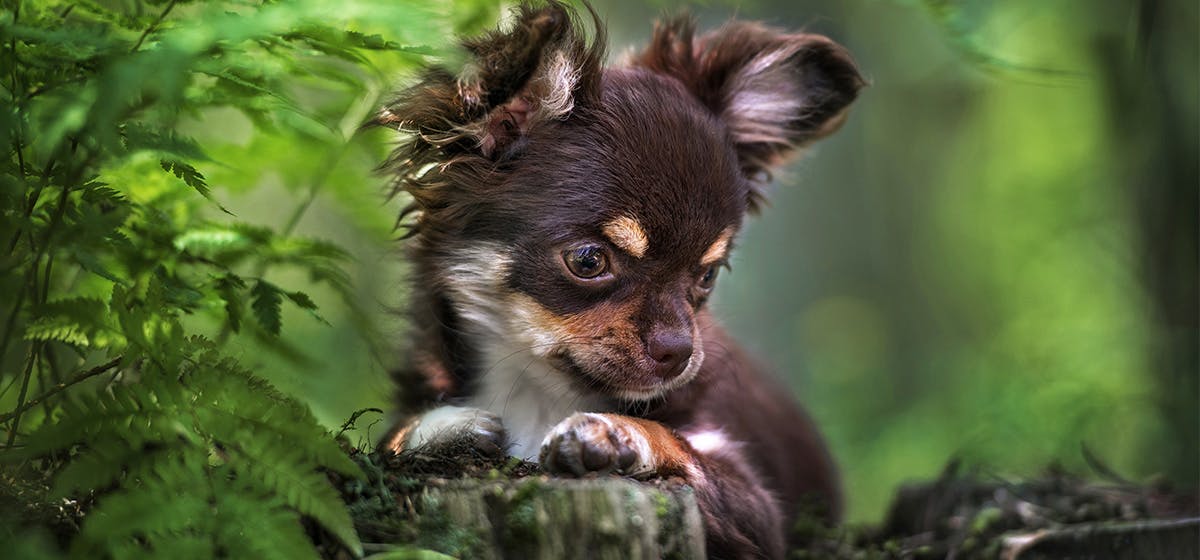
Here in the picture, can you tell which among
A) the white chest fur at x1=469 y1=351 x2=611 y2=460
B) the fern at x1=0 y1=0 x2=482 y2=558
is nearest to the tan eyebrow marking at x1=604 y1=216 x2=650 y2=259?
the white chest fur at x1=469 y1=351 x2=611 y2=460

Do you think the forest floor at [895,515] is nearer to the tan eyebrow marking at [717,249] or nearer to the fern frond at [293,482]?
the fern frond at [293,482]

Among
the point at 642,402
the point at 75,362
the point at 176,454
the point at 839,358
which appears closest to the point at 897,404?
the point at 839,358

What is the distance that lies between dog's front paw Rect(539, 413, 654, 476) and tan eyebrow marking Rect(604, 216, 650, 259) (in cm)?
66

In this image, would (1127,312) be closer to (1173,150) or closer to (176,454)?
(1173,150)

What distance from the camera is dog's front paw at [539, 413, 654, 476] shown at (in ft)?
10.9

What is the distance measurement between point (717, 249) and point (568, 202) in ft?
2.07

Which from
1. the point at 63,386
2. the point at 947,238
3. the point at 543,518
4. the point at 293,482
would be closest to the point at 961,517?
the point at 543,518

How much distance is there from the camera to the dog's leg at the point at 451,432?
3.56 meters

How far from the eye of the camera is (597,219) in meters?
3.73

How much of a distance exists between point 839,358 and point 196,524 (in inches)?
428

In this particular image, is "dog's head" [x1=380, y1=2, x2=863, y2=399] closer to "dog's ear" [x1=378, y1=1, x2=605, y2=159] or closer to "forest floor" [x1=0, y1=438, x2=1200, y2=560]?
"dog's ear" [x1=378, y1=1, x2=605, y2=159]

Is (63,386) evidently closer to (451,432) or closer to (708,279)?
(451,432)

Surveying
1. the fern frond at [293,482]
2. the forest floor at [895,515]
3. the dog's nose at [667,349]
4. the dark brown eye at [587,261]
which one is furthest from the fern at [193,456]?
the dog's nose at [667,349]

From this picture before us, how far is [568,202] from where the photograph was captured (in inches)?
149
